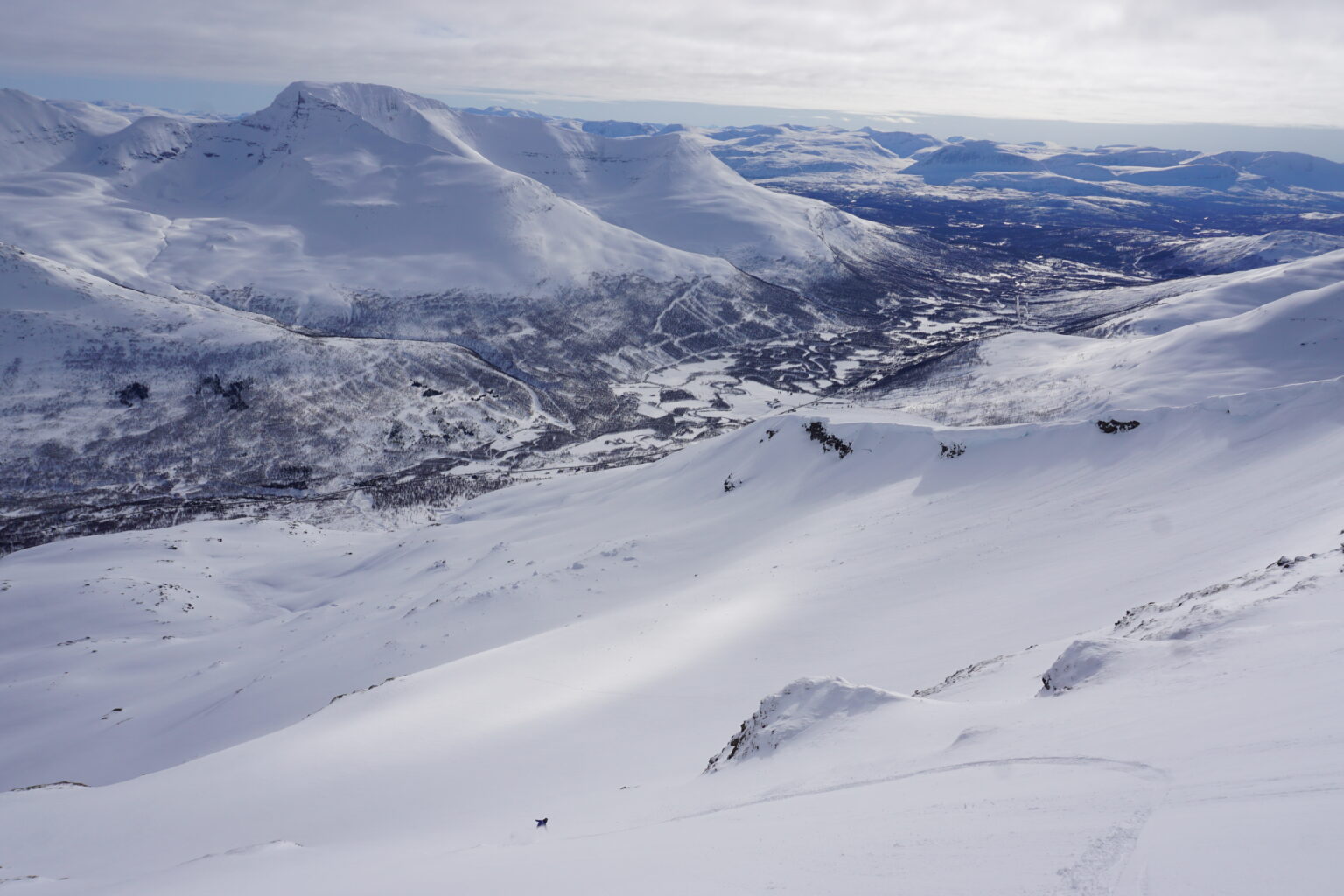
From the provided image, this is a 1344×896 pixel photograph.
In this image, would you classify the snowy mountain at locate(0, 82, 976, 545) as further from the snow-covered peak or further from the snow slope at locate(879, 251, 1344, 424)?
the snow slope at locate(879, 251, 1344, 424)

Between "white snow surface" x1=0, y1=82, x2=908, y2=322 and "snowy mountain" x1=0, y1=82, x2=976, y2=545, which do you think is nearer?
"snowy mountain" x1=0, y1=82, x2=976, y2=545

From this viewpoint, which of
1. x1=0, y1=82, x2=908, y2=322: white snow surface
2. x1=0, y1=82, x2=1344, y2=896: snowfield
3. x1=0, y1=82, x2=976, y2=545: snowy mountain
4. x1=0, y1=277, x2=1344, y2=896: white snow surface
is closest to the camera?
x1=0, y1=277, x2=1344, y2=896: white snow surface

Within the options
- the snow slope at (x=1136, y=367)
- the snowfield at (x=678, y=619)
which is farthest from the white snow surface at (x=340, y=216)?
the snow slope at (x=1136, y=367)

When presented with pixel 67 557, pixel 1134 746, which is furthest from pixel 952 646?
pixel 67 557

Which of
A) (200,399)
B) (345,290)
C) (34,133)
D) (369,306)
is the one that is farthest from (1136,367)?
(34,133)

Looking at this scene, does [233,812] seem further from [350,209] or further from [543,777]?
[350,209]

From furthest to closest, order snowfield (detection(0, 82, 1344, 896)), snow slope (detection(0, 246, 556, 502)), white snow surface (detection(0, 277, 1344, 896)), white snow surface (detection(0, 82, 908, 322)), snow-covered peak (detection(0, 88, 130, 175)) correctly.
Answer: snow-covered peak (detection(0, 88, 130, 175))
white snow surface (detection(0, 82, 908, 322))
snow slope (detection(0, 246, 556, 502))
snowfield (detection(0, 82, 1344, 896))
white snow surface (detection(0, 277, 1344, 896))

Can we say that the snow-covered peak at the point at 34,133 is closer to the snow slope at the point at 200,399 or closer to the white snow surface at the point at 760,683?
the snow slope at the point at 200,399

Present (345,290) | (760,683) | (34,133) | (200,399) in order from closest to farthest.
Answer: (760,683) → (200,399) → (345,290) → (34,133)

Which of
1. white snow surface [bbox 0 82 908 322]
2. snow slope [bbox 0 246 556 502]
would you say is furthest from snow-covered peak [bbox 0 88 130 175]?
snow slope [bbox 0 246 556 502]

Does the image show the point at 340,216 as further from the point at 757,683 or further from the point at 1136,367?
the point at 757,683
